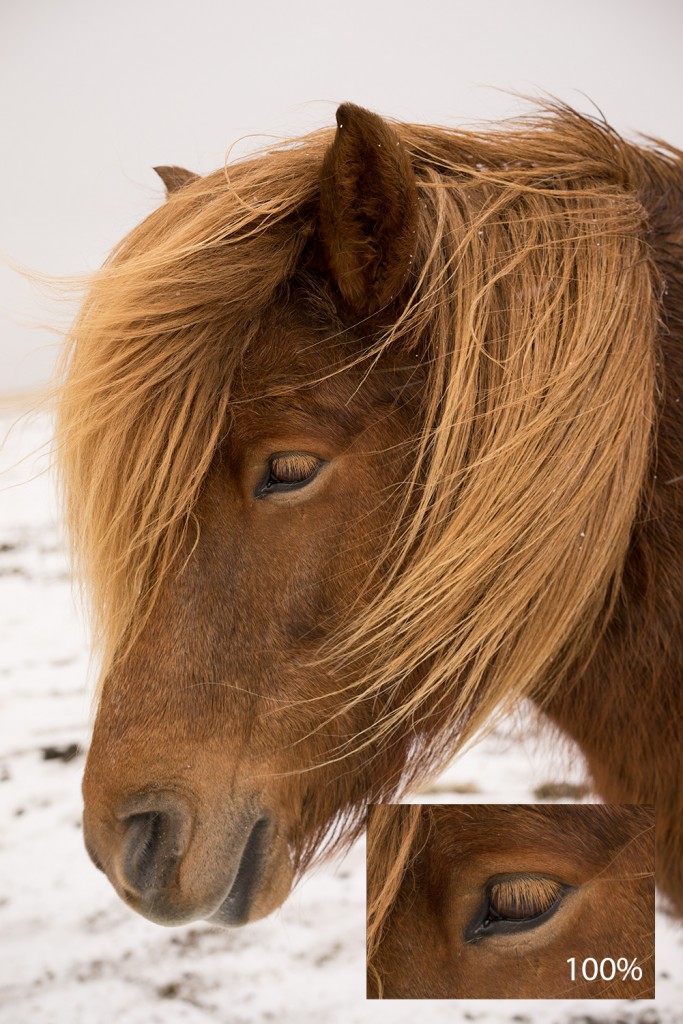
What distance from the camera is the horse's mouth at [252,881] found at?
69 centimetres

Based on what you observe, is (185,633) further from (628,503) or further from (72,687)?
(72,687)

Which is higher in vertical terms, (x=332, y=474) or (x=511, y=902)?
(x=332, y=474)

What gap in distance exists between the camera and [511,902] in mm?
747

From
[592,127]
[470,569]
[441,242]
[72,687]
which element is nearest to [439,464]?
[470,569]

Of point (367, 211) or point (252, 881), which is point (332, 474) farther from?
point (252, 881)

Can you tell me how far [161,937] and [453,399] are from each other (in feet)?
3.21

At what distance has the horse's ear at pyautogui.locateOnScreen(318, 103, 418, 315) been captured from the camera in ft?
1.89

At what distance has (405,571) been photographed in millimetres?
680

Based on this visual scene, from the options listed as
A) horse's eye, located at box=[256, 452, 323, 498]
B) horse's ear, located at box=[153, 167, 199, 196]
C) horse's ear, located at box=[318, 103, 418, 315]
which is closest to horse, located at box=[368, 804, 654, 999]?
horse's eye, located at box=[256, 452, 323, 498]

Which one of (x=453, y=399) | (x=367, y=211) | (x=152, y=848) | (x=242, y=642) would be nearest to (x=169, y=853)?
(x=152, y=848)

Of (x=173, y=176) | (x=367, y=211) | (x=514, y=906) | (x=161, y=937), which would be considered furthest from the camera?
(x=161, y=937)

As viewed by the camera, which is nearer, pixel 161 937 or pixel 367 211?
pixel 367 211

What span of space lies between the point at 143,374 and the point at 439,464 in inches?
11.1

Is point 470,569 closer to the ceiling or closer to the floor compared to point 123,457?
closer to the floor
